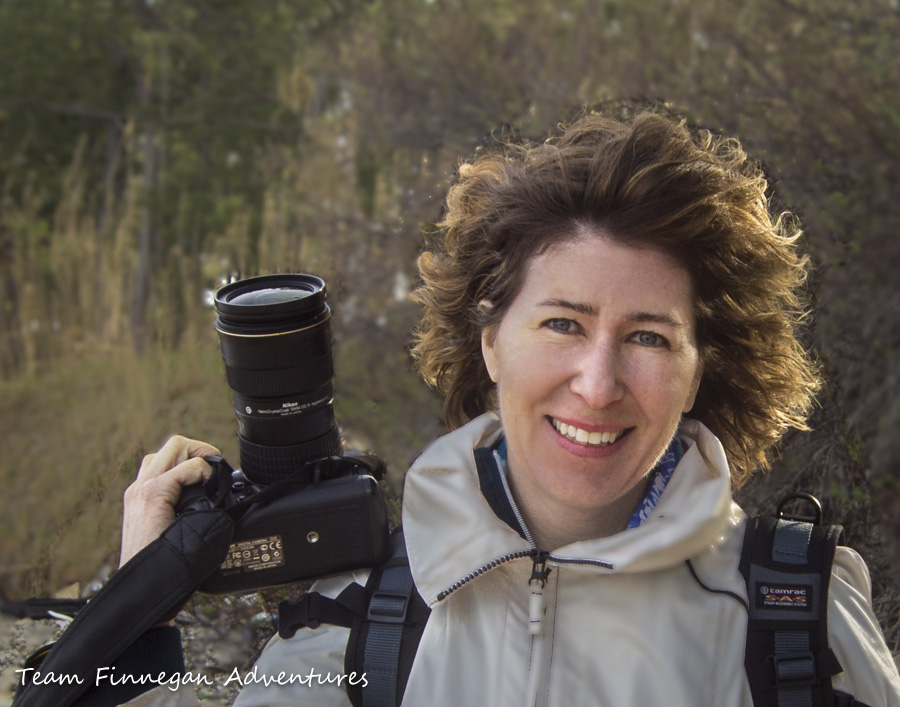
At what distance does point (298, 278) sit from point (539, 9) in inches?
234

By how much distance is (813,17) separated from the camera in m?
5.53

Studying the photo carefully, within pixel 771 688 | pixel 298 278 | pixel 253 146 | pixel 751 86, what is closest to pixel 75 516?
pixel 298 278

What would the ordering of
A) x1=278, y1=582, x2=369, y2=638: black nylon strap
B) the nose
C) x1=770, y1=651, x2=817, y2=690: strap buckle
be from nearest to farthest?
x1=770, y1=651, x2=817, y2=690: strap buckle, the nose, x1=278, y1=582, x2=369, y2=638: black nylon strap


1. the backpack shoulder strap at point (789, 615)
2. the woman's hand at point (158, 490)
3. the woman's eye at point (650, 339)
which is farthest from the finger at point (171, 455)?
the backpack shoulder strap at point (789, 615)

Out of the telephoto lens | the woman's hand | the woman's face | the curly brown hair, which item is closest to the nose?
the woman's face

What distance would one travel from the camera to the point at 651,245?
1771mm

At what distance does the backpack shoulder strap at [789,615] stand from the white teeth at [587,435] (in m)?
0.33

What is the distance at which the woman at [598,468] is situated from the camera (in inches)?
65.5

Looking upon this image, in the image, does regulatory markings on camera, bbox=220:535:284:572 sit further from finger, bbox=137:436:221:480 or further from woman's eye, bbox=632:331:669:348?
woman's eye, bbox=632:331:669:348

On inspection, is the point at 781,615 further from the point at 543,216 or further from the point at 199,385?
the point at 199,385

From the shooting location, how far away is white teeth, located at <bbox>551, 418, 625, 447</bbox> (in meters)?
1.74

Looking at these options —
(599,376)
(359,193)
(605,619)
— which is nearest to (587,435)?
(599,376)

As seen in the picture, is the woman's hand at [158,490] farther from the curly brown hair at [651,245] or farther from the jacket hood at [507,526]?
the curly brown hair at [651,245]

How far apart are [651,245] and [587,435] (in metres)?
0.38
